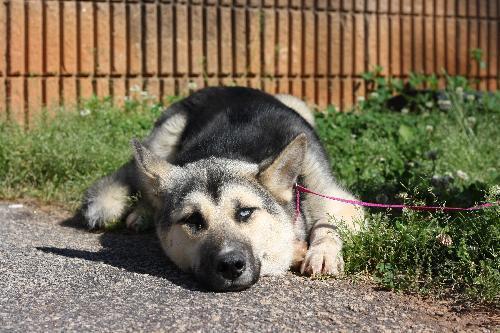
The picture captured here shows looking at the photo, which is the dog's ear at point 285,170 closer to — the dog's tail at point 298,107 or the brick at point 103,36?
the dog's tail at point 298,107

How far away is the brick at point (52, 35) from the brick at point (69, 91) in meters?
0.17

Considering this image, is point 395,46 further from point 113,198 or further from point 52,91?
point 113,198

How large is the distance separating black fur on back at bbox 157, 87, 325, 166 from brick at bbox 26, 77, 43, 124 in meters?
2.52

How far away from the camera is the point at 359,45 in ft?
33.1

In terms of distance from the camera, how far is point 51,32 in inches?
337

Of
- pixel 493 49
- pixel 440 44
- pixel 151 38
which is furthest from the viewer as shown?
pixel 493 49

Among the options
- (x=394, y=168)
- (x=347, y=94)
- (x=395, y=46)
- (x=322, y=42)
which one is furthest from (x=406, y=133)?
(x=395, y=46)

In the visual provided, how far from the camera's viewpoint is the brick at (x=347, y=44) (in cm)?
998

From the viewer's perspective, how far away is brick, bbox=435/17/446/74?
34.6 feet

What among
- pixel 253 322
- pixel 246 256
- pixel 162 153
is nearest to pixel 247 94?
pixel 162 153

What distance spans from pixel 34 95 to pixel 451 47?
5.69 meters

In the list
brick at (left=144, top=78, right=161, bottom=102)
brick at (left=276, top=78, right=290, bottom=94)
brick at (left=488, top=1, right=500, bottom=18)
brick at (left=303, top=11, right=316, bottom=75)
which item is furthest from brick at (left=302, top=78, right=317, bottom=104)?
brick at (left=488, top=1, right=500, bottom=18)

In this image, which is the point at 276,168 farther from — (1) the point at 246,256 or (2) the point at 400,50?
(2) the point at 400,50

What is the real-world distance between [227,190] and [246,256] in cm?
50
